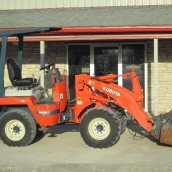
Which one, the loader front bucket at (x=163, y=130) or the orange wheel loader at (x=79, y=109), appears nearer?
the loader front bucket at (x=163, y=130)

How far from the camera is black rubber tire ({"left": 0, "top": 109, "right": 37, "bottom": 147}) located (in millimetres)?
6977

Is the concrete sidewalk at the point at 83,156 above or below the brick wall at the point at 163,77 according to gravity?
below

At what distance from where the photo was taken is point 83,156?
6.37 metres

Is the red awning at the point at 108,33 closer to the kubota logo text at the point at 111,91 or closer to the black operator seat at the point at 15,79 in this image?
the black operator seat at the point at 15,79

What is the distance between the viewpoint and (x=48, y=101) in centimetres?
740

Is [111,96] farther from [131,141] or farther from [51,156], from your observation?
[51,156]

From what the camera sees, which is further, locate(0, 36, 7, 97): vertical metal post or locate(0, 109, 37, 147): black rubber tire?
locate(0, 36, 7, 97): vertical metal post

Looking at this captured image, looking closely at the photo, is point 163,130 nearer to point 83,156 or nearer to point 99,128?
point 99,128

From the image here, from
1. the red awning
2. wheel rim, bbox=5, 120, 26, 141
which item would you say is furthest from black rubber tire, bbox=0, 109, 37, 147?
the red awning

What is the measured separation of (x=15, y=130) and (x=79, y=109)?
1349mm

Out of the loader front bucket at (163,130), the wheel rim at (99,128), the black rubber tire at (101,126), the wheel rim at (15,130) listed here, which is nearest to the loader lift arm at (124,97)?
the loader front bucket at (163,130)

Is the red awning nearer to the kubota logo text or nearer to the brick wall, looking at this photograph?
the brick wall

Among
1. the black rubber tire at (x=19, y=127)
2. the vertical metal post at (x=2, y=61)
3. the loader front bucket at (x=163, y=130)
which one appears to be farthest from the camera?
the vertical metal post at (x=2, y=61)

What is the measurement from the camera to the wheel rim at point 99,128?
686 cm
